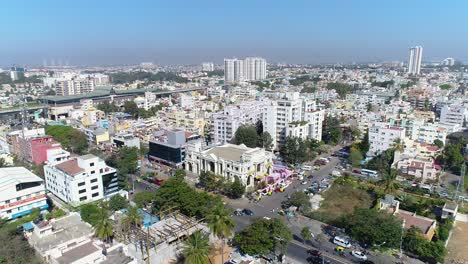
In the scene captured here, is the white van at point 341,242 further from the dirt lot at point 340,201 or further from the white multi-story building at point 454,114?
the white multi-story building at point 454,114

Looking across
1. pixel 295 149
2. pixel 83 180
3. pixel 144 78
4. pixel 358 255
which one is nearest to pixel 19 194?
pixel 83 180

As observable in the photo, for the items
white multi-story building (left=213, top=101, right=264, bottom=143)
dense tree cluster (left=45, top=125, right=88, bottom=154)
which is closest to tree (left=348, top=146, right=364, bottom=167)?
white multi-story building (left=213, top=101, right=264, bottom=143)

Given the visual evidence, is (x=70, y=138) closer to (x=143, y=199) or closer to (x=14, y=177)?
(x=14, y=177)

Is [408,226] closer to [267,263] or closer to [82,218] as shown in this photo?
[267,263]

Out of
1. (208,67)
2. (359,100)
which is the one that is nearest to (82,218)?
(359,100)

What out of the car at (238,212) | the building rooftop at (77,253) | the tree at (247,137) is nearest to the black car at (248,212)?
the car at (238,212)
